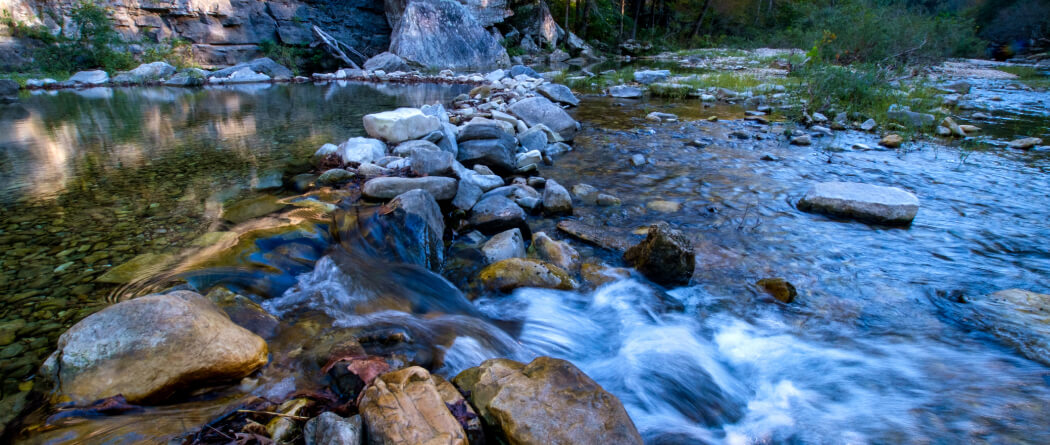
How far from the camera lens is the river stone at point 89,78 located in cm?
1412

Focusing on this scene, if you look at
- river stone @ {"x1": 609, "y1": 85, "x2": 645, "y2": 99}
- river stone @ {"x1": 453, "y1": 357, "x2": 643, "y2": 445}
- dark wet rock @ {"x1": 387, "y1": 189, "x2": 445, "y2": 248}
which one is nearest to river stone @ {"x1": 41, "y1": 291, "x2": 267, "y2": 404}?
river stone @ {"x1": 453, "y1": 357, "x2": 643, "y2": 445}

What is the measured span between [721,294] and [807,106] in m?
7.99

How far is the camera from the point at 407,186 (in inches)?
162

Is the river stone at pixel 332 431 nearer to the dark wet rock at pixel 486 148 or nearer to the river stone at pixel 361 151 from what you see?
the river stone at pixel 361 151

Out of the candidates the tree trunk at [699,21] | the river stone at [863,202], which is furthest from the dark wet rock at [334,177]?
the tree trunk at [699,21]

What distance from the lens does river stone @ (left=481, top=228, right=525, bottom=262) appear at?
3.53m

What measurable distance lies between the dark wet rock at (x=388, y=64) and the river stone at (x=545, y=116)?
1334cm

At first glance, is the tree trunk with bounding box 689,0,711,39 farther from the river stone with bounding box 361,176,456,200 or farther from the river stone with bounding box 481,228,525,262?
the river stone with bounding box 481,228,525,262

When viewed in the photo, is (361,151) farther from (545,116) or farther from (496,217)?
(545,116)

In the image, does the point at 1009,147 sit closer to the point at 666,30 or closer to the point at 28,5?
the point at 28,5

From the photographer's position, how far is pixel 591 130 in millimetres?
8164

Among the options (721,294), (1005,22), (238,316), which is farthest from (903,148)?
(1005,22)

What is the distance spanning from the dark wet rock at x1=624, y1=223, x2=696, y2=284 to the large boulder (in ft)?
65.2

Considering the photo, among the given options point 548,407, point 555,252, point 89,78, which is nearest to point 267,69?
point 89,78
